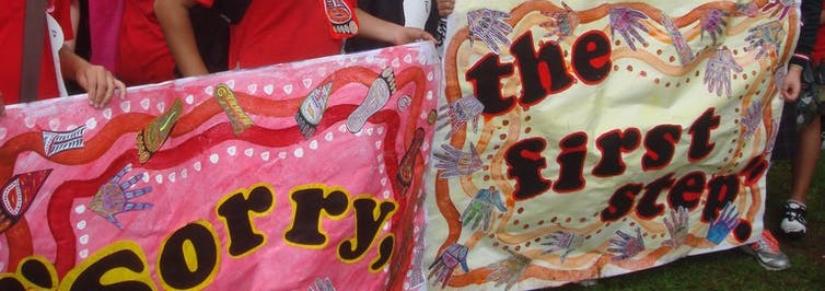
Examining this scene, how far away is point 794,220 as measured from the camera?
12.5 feet

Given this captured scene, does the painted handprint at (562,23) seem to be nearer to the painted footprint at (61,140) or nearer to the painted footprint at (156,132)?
the painted footprint at (156,132)

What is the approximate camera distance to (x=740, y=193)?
3420 millimetres

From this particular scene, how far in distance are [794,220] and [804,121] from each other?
39cm

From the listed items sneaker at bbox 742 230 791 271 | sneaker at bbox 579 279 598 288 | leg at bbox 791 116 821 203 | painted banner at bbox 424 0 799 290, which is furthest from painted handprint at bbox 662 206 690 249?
leg at bbox 791 116 821 203

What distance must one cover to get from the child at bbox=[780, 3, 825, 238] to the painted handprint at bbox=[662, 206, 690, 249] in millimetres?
552

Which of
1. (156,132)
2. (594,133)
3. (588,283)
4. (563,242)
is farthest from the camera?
(588,283)

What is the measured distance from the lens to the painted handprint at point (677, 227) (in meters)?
3.30

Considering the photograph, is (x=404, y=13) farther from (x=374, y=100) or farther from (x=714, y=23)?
(x=714, y=23)

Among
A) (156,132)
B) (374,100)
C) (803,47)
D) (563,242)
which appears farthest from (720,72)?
(156,132)

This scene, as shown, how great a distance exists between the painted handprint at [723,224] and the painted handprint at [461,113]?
3.62 feet

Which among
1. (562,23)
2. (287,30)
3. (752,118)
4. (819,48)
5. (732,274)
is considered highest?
(287,30)

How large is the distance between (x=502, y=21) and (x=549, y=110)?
310 millimetres

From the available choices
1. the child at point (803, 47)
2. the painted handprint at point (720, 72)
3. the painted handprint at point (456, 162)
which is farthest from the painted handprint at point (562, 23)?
the child at point (803, 47)

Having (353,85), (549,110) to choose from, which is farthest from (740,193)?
(353,85)
